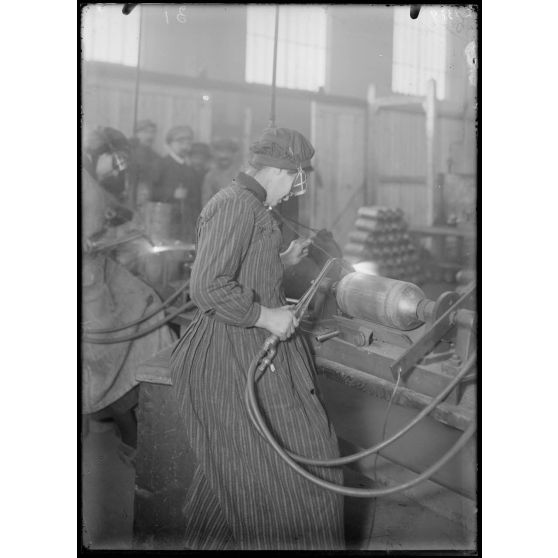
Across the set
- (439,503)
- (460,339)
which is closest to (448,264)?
(460,339)

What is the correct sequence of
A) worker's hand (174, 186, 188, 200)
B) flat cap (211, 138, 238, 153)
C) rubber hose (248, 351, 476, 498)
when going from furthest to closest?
worker's hand (174, 186, 188, 200) → flat cap (211, 138, 238, 153) → rubber hose (248, 351, 476, 498)

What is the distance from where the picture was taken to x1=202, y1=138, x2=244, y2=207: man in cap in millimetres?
2318

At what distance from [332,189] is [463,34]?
0.66 metres

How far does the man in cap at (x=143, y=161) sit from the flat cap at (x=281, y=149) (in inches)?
15.4

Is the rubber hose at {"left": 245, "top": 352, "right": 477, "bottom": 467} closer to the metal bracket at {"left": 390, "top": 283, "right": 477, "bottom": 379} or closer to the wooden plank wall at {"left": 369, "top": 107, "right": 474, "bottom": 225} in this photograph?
the metal bracket at {"left": 390, "top": 283, "right": 477, "bottom": 379}

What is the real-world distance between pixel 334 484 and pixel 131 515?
763 mm

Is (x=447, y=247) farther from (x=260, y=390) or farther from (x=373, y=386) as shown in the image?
(x=260, y=390)

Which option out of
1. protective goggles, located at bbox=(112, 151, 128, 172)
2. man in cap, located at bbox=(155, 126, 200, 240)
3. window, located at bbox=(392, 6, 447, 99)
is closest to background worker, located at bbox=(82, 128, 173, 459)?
protective goggles, located at bbox=(112, 151, 128, 172)

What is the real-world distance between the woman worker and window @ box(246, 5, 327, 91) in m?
0.27

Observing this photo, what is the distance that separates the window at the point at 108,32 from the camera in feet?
7.66

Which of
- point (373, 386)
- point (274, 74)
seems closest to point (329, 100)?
point (274, 74)

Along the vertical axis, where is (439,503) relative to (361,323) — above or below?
below

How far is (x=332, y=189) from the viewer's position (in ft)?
7.69

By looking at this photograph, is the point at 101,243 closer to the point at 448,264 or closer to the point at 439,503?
the point at 448,264
